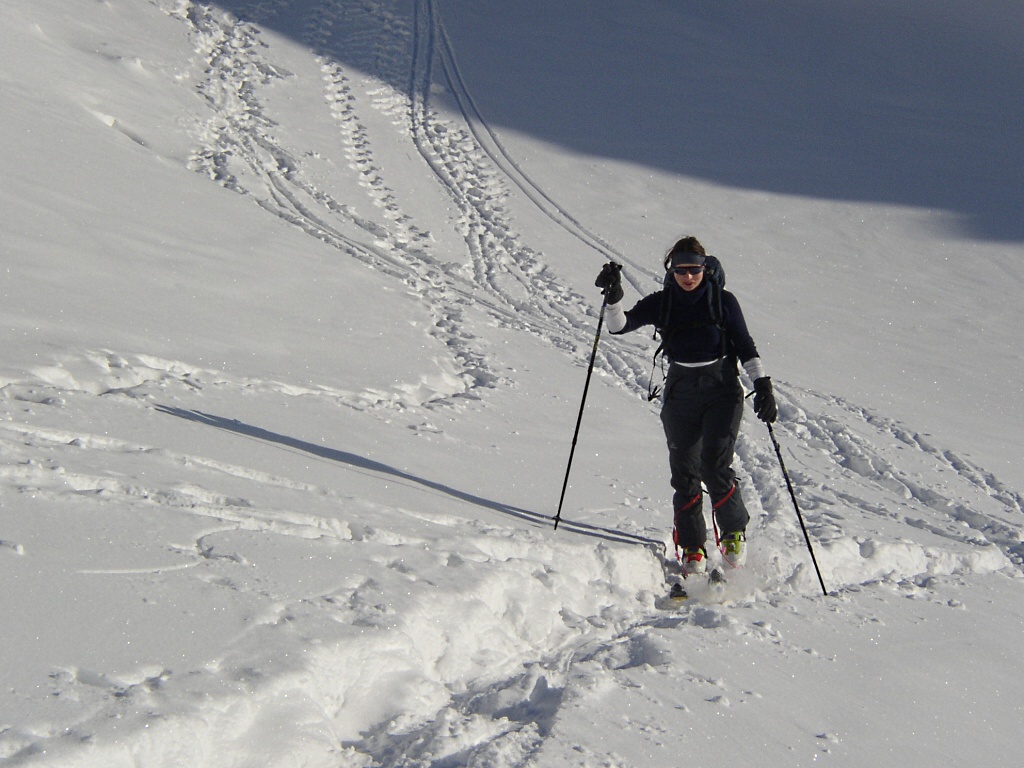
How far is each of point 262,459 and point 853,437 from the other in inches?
202

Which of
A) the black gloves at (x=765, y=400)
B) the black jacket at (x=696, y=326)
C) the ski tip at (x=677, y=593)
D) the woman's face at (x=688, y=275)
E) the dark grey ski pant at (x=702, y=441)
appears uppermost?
the woman's face at (x=688, y=275)

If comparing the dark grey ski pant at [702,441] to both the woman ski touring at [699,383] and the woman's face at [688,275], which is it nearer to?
the woman ski touring at [699,383]

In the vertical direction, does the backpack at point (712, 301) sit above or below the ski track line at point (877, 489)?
above

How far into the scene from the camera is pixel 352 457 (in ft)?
15.6

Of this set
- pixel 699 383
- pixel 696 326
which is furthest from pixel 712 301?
pixel 699 383

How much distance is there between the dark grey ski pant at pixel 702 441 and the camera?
4508mm

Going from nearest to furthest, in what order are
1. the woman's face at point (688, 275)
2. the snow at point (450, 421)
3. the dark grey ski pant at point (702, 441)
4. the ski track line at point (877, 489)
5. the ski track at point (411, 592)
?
the ski track at point (411, 592), the snow at point (450, 421), the woman's face at point (688, 275), the dark grey ski pant at point (702, 441), the ski track line at point (877, 489)

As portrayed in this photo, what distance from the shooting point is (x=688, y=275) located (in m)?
4.43

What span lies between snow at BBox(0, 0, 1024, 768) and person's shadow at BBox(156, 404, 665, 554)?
0.04 meters

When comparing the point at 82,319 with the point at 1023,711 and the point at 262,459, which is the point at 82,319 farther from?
the point at 1023,711

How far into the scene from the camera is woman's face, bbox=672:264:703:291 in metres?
4.41

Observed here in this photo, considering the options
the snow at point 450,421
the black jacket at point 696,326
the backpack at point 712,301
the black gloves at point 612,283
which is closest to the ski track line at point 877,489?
the snow at point 450,421

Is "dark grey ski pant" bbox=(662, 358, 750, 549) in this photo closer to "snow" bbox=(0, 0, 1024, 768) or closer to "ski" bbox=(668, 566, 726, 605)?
"ski" bbox=(668, 566, 726, 605)

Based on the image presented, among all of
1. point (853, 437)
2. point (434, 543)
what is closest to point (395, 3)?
point (853, 437)
